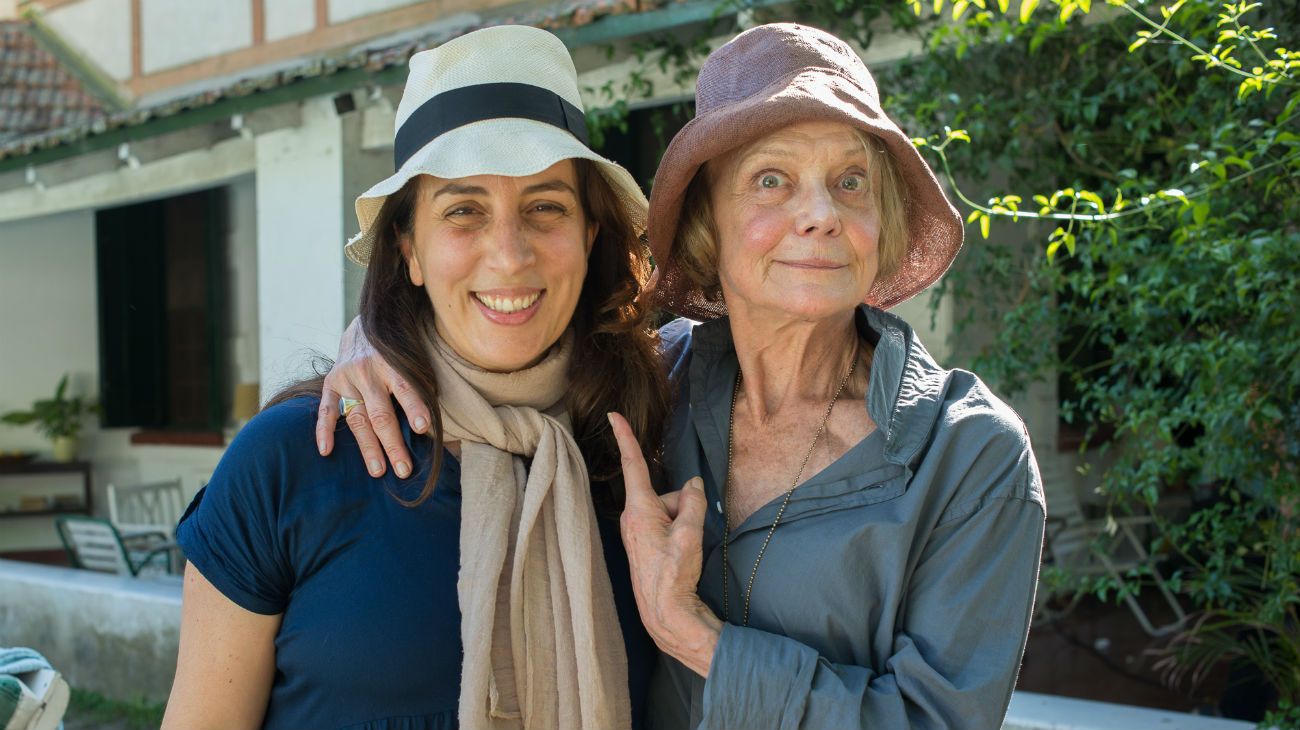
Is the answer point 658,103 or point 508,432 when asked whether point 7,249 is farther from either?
point 508,432

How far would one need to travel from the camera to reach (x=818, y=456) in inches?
73.8

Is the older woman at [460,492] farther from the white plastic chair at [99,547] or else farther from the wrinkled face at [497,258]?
the white plastic chair at [99,547]

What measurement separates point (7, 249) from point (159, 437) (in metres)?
2.23

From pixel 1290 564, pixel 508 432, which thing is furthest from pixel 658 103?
pixel 508 432

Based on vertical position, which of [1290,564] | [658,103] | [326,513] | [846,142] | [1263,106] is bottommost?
[1290,564]

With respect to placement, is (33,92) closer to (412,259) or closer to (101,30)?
(101,30)

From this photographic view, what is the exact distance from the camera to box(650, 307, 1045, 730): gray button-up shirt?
162 cm

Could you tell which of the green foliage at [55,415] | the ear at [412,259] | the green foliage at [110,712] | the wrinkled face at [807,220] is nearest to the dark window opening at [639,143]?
the green foliage at [110,712]

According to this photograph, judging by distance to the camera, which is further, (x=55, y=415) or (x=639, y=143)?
(x=55, y=415)

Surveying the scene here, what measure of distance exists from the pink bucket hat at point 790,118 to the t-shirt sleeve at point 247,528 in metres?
0.70

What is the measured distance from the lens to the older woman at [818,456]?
5.38 ft

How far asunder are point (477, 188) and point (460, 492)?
472 millimetres

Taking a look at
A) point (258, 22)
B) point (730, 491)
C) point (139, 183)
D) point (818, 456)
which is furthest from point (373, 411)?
Result: point (258, 22)

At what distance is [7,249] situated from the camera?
403 inches
